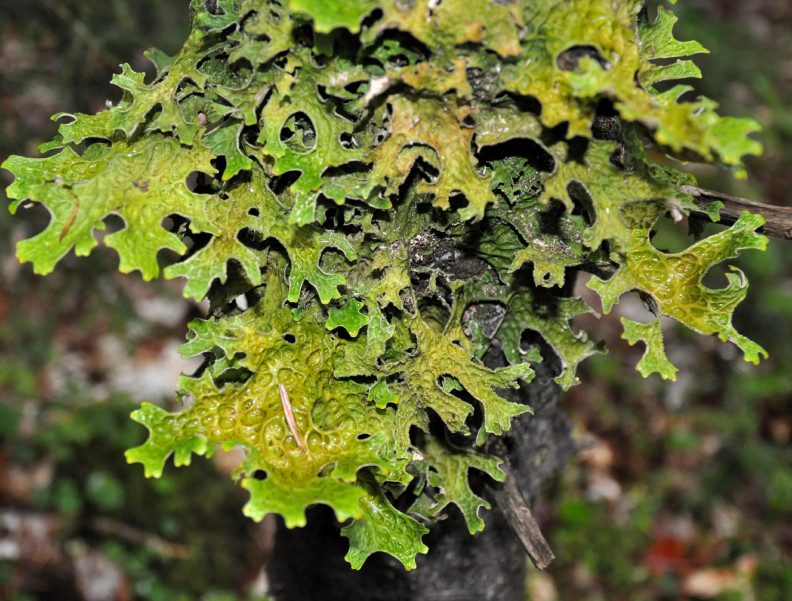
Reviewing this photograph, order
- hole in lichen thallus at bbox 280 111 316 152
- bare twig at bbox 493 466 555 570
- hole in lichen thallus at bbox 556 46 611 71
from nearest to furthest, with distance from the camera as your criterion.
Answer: hole in lichen thallus at bbox 556 46 611 71, hole in lichen thallus at bbox 280 111 316 152, bare twig at bbox 493 466 555 570

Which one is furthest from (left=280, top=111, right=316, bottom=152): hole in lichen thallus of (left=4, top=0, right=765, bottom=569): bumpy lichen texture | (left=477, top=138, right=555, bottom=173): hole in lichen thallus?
(left=477, top=138, right=555, bottom=173): hole in lichen thallus

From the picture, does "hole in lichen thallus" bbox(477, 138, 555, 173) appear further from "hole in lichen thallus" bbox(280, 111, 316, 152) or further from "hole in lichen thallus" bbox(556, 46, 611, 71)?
"hole in lichen thallus" bbox(280, 111, 316, 152)

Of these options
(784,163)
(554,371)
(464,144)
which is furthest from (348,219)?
(784,163)

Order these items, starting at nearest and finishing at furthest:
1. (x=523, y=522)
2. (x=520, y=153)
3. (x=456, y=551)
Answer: (x=520, y=153) < (x=523, y=522) < (x=456, y=551)

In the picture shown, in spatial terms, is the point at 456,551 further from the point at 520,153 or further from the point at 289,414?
the point at 520,153

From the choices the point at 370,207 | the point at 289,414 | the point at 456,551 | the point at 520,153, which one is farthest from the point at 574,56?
the point at 456,551
